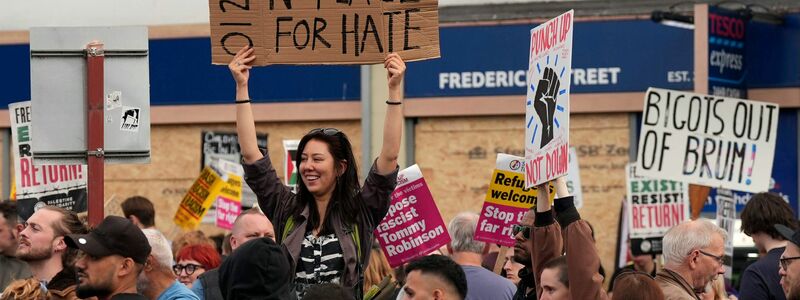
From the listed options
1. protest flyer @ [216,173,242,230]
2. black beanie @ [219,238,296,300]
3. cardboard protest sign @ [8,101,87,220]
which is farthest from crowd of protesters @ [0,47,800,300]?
protest flyer @ [216,173,242,230]

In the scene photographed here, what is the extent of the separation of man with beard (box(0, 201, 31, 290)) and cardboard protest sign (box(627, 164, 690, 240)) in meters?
6.01

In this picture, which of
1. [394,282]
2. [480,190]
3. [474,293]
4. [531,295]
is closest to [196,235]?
[394,282]

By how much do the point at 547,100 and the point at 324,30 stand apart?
119cm

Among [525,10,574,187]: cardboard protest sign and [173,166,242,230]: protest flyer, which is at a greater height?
[525,10,574,187]: cardboard protest sign

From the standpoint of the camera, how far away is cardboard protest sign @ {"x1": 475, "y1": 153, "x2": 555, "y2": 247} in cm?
1109

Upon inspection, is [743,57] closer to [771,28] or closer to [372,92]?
[771,28]

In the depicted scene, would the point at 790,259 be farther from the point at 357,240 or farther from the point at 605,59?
the point at 605,59

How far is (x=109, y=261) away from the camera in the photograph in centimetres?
768

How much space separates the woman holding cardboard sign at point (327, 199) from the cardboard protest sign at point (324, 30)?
0.56 meters

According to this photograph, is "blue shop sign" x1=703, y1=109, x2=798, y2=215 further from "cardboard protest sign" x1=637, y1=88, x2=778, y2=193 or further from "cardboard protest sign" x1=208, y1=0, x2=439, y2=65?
"cardboard protest sign" x1=208, y1=0, x2=439, y2=65

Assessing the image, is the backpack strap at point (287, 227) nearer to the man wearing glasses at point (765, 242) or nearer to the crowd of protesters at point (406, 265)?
the crowd of protesters at point (406, 265)

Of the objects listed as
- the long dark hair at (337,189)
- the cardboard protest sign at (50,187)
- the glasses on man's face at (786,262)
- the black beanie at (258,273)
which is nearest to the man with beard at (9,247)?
the cardboard protest sign at (50,187)

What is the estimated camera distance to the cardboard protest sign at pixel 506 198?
11.1 metres

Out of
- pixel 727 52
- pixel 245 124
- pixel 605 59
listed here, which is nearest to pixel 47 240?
pixel 245 124
